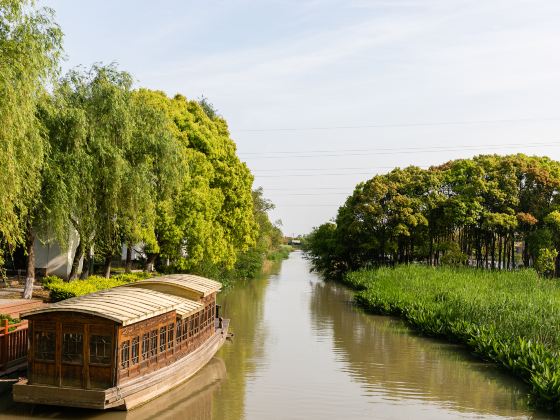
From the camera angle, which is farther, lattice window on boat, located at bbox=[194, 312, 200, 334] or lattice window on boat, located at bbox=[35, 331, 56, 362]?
lattice window on boat, located at bbox=[194, 312, 200, 334]

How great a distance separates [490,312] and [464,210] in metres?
26.4

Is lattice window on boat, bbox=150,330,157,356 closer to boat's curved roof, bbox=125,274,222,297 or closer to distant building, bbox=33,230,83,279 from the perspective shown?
boat's curved roof, bbox=125,274,222,297

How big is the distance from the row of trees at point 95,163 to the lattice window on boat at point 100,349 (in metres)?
4.73

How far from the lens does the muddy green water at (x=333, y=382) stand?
54.3ft

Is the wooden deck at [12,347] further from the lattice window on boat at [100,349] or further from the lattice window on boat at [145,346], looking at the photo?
the lattice window on boat at [145,346]

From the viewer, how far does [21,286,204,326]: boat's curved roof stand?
14.5m

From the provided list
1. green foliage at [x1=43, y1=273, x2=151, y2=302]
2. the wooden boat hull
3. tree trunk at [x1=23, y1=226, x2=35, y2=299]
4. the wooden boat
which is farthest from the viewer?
tree trunk at [x1=23, y1=226, x2=35, y2=299]

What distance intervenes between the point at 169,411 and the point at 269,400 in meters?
2.91

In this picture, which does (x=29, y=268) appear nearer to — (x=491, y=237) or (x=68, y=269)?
(x=68, y=269)

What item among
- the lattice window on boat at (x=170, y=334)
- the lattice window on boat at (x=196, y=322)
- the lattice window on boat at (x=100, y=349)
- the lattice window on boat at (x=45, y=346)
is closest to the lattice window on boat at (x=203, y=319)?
the lattice window on boat at (x=196, y=322)

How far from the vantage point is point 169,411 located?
53.1 feet

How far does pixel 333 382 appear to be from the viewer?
65.6ft

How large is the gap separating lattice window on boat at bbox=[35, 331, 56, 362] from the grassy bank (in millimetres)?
12383

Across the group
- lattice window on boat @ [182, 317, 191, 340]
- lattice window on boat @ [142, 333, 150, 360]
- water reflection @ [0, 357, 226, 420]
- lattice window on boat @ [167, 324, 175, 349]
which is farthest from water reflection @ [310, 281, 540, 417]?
lattice window on boat @ [142, 333, 150, 360]
